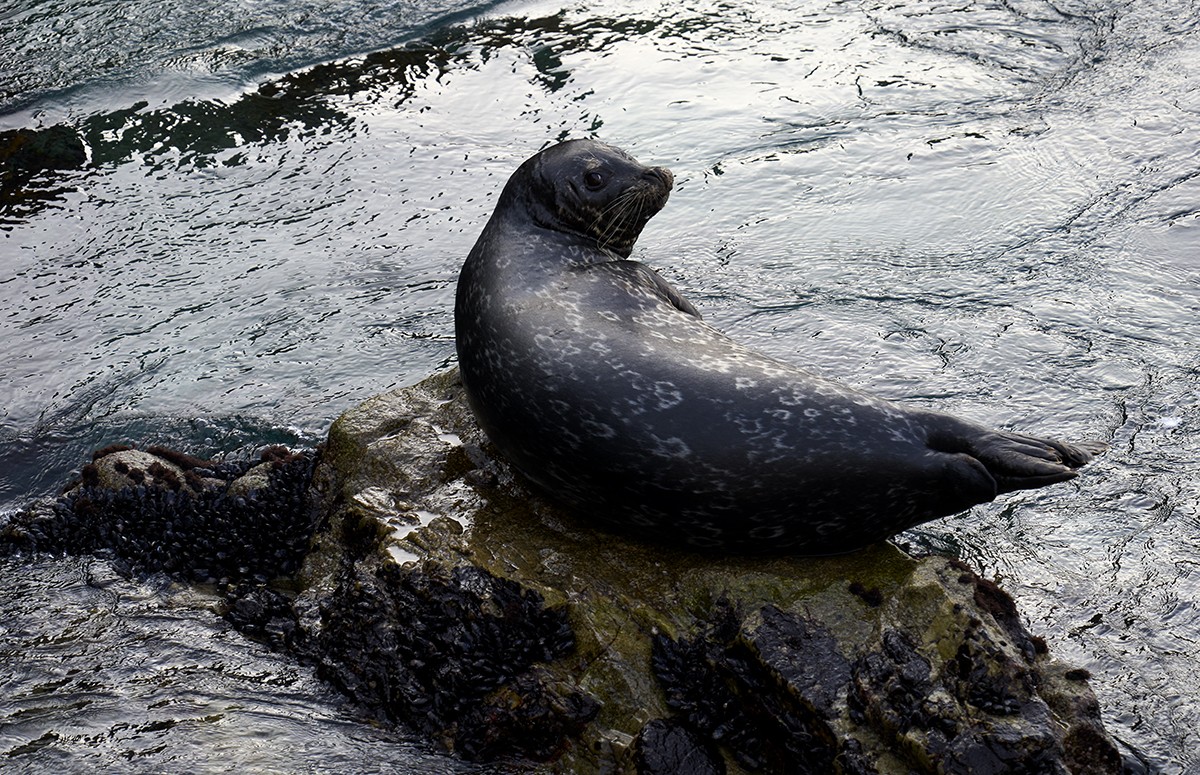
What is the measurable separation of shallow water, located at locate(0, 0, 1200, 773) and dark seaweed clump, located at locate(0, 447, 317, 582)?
0.80 ft

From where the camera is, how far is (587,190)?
5.81 meters

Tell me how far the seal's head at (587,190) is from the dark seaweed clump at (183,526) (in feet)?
5.10

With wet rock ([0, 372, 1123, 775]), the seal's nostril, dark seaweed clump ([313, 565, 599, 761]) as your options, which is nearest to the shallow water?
dark seaweed clump ([313, 565, 599, 761])

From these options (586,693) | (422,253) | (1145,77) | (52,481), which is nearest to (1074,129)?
(1145,77)

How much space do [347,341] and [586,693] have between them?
3.45m

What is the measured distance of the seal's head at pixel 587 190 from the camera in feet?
19.0

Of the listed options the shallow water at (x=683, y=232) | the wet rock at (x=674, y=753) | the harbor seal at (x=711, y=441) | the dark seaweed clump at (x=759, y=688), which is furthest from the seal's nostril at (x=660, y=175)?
the wet rock at (x=674, y=753)

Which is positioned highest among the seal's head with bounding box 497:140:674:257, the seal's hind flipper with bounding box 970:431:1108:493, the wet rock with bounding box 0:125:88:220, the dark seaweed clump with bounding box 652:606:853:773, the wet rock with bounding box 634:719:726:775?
the seal's head with bounding box 497:140:674:257

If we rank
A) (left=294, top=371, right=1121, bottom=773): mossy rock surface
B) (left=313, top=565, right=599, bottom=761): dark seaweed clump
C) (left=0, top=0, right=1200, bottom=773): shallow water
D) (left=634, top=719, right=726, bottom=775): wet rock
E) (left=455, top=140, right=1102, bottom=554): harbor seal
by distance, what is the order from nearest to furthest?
1. (left=294, top=371, right=1121, bottom=773): mossy rock surface
2. (left=634, top=719, right=726, bottom=775): wet rock
3. (left=313, top=565, right=599, bottom=761): dark seaweed clump
4. (left=455, top=140, right=1102, bottom=554): harbor seal
5. (left=0, top=0, right=1200, bottom=773): shallow water

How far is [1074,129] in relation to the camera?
8.62 metres

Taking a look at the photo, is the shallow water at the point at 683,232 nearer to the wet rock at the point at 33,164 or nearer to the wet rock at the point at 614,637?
the wet rock at the point at 33,164

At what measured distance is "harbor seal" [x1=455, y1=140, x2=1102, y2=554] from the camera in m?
4.49

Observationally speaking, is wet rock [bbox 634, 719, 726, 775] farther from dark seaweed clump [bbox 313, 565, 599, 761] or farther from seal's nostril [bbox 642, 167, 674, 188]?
seal's nostril [bbox 642, 167, 674, 188]

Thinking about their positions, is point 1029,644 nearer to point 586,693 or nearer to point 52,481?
point 586,693
